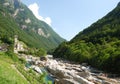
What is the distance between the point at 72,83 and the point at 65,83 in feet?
4.58

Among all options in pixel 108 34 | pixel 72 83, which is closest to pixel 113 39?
pixel 108 34

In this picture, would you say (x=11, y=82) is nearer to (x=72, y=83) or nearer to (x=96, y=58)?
(x=72, y=83)

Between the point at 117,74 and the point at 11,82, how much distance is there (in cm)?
8292

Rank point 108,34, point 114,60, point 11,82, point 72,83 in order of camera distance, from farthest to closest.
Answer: point 108,34
point 114,60
point 72,83
point 11,82

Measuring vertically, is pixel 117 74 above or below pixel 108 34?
below

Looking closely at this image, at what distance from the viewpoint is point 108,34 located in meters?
187

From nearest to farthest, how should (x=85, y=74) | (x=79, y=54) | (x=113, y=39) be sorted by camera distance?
(x=85, y=74) → (x=79, y=54) → (x=113, y=39)

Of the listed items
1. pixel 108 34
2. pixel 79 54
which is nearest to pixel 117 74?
pixel 79 54

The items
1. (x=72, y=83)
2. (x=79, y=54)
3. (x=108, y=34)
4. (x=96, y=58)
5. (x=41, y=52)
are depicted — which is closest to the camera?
(x=72, y=83)

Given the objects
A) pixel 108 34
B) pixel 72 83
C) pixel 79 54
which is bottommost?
pixel 72 83

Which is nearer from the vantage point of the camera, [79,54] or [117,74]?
[117,74]

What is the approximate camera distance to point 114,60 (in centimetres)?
11094

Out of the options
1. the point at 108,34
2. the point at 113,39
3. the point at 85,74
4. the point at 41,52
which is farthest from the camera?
the point at 41,52

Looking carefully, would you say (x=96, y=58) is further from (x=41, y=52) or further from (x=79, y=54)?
(x=41, y=52)
